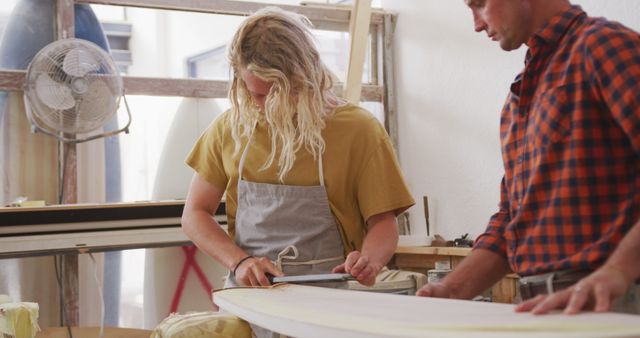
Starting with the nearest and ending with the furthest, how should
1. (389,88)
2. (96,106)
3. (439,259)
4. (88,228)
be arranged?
(88,228) → (96,106) → (439,259) → (389,88)

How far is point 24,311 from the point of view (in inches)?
142

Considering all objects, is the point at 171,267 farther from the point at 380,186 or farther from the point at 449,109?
the point at 380,186

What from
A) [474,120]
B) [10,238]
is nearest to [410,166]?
[474,120]

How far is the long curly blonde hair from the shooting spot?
224 centimetres

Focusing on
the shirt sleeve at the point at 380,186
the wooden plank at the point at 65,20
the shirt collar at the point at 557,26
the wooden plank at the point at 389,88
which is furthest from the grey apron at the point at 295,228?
the wooden plank at the point at 389,88

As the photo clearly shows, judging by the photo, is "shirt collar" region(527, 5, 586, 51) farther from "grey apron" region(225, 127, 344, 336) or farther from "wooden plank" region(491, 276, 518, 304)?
"wooden plank" region(491, 276, 518, 304)

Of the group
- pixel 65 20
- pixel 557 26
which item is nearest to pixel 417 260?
pixel 65 20

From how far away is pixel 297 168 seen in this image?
91.2 inches

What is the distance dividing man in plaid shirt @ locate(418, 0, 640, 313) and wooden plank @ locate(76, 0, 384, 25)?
3578 millimetres

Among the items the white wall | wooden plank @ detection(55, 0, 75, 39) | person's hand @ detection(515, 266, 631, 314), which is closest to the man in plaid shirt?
person's hand @ detection(515, 266, 631, 314)

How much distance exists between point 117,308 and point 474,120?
2612 mm

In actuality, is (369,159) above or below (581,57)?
below

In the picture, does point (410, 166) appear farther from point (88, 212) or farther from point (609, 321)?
point (609, 321)

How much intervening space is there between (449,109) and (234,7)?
64.6 inches
